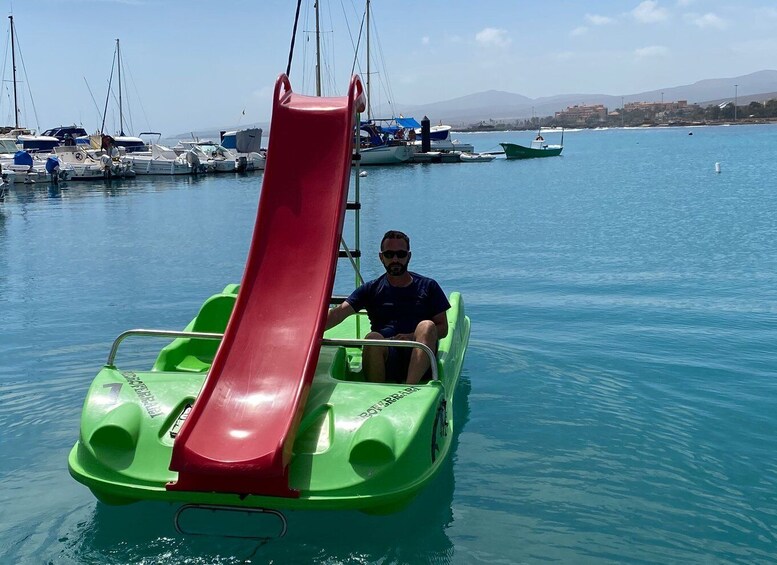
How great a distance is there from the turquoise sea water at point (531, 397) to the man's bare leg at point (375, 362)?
91 centimetres

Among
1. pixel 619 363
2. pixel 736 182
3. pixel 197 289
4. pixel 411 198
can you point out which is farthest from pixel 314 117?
pixel 736 182

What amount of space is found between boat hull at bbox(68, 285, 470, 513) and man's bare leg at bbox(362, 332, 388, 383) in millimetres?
570

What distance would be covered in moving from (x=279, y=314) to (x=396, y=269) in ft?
3.54

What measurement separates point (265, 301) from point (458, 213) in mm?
23870

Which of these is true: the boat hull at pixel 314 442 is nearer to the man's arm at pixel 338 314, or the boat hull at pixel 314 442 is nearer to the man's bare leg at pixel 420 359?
the man's bare leg at pixel 420 359

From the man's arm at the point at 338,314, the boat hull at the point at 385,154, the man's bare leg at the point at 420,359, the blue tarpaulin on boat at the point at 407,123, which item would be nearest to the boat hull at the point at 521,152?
the boat hull at the point at 385,154

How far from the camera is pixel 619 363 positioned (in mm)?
9891

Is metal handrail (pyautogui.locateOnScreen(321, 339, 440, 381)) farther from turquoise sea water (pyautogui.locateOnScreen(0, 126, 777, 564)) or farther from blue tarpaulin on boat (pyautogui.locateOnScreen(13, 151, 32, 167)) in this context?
blue tarpaulin on boat (pyautogui.locateOnScreen(13, 151, 32, 167))

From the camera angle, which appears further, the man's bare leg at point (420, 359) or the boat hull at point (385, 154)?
the boat hull at point (385, 154)

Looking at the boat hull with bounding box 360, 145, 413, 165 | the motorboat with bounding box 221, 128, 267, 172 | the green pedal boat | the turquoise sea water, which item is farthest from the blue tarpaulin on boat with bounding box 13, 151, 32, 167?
the green pedal boat

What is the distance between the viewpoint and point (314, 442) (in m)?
5.65

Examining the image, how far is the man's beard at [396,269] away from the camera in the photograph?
7.08 m

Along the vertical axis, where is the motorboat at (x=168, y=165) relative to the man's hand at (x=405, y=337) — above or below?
below

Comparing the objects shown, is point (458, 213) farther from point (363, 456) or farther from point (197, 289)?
point (363, 456)
